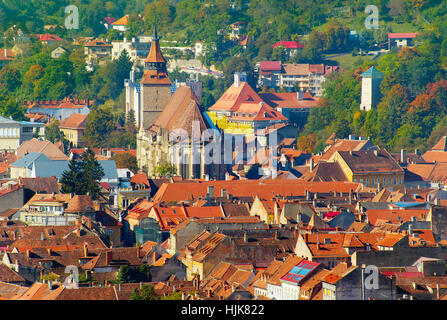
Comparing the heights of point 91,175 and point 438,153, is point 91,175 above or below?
above

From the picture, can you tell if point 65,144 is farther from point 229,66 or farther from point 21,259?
point 21,259

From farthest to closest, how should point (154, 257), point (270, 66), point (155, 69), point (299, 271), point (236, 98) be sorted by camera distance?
point (270, 66) < point (236, 98) < point (155, 69) < point (154, 257) < point (299, 271)

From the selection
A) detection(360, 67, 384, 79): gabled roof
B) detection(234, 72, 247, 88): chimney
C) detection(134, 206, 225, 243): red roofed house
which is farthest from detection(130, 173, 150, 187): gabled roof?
detection(234, 72, 247, 88): chimney

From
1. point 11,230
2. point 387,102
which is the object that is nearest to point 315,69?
point 387,102

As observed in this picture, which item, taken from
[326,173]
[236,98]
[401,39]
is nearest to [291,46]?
[401,39]

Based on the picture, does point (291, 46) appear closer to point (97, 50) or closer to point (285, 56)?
point (285, 56)

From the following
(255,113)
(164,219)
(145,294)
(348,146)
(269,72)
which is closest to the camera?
(145,294)
